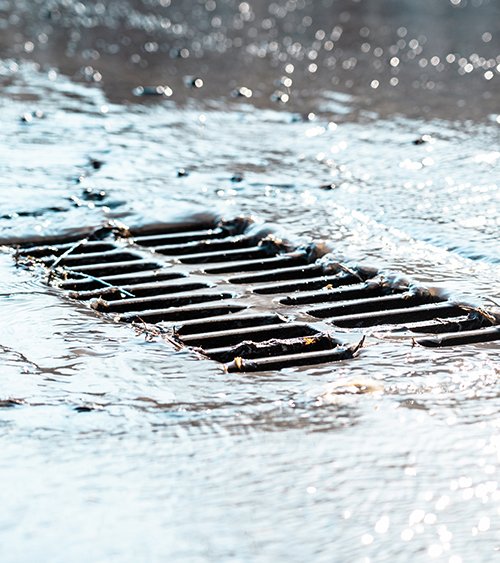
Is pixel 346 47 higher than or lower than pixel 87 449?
higher

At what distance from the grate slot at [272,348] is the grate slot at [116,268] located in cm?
77

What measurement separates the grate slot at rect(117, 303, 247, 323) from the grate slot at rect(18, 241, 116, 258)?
66 cm

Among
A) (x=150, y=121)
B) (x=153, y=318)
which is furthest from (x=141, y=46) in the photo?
(x=153, y=318)

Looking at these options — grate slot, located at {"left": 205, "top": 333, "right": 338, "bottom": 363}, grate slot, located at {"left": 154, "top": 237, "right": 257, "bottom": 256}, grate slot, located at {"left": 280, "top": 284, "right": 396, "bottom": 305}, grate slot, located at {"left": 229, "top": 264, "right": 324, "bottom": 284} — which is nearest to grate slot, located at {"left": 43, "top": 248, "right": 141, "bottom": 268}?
grate slot, located at {"left": 154, "top": 237, "right": 257, "bottom": 256}

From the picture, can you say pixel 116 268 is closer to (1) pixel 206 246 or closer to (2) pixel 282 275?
(1) pixel 206 246

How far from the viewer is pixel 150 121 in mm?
5496

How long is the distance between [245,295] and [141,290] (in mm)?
306

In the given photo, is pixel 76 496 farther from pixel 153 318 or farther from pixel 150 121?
pixel 150 121

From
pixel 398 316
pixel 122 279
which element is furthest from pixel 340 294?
pixel 122 279

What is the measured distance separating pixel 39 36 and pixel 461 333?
21.6 feet

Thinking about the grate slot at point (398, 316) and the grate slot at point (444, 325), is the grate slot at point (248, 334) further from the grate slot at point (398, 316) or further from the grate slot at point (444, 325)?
the grate slot at point (444, 325)

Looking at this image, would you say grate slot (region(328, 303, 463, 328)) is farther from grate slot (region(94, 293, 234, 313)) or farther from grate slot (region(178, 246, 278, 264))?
grate slot (region(178, 246, 278, 264))

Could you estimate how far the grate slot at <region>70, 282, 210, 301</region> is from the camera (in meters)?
2.96

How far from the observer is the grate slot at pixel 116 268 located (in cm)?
321
